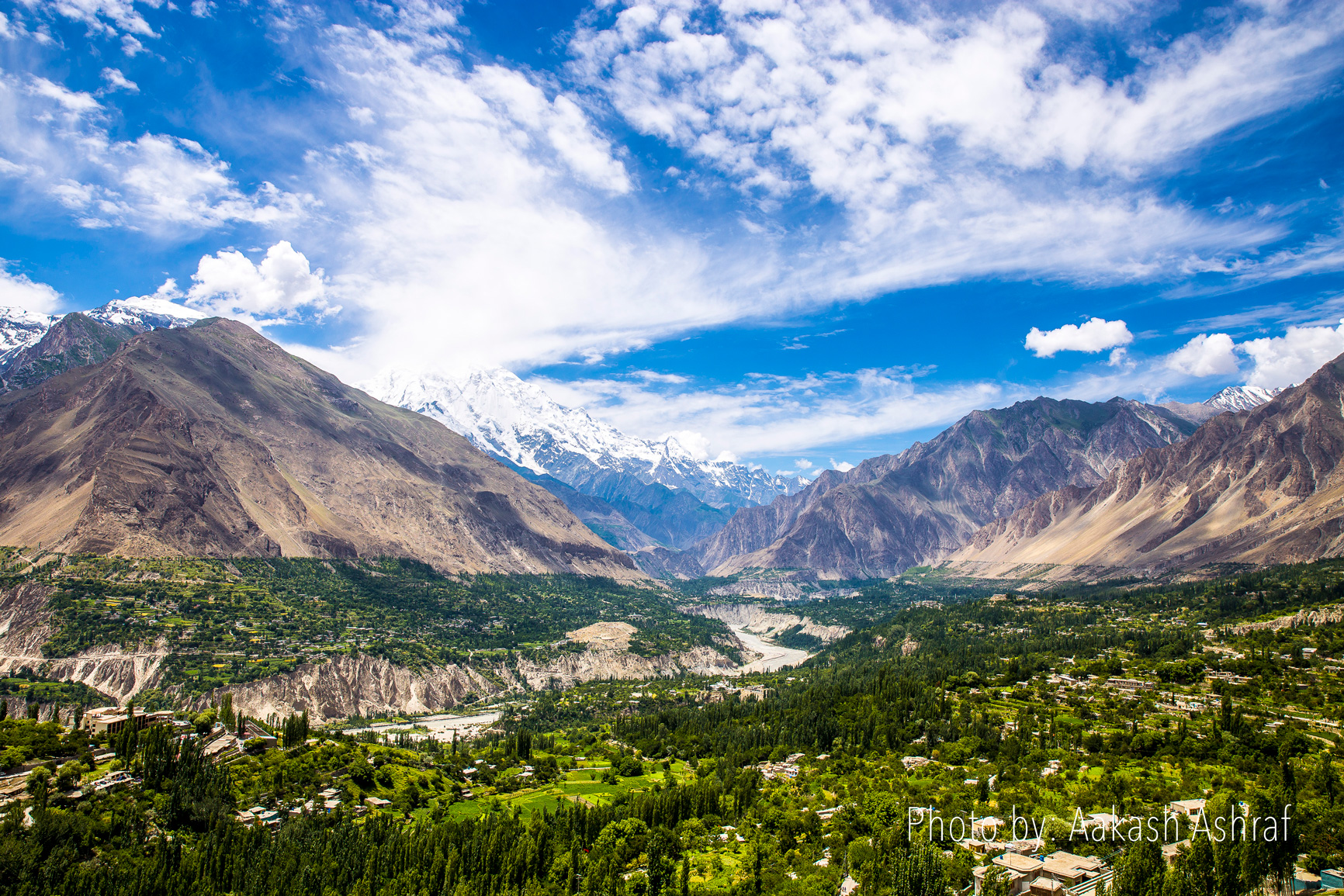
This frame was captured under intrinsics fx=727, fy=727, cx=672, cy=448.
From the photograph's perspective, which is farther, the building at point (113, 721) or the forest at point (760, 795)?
the building at point (113, 721)

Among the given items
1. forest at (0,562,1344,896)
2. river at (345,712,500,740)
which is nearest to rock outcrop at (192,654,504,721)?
river at (345,712,500,740)

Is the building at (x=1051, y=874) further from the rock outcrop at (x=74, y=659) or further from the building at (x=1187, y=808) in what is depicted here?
the rock outcrop at (x=74, y=659)

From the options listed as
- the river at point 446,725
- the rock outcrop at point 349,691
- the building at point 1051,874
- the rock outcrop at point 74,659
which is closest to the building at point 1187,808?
the building at point 1051,874

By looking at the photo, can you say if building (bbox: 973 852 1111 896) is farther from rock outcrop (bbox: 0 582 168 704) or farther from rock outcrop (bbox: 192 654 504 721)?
rock outcrop (bbox: 0 582 168 704)

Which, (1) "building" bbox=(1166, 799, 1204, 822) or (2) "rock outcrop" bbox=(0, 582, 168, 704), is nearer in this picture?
(1) "building" bbox=(1166, 799, 1204, 822)

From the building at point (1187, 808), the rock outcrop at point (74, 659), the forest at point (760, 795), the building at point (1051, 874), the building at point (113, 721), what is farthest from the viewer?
the rock outcrop at point (74, 659)

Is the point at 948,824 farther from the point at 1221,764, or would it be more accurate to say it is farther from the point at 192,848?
the point at 192,848

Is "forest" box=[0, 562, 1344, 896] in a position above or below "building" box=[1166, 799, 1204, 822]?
below

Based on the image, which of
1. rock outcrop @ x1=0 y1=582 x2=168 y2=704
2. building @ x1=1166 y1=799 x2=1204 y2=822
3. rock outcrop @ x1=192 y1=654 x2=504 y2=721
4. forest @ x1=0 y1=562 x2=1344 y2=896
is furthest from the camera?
rock outcrop @ x1=192 y1=654 x2=504 y2=721

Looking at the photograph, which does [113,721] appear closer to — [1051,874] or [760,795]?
[760,795]

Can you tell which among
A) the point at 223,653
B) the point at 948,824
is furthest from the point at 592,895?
the point at 223,653

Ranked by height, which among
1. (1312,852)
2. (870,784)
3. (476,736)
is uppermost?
(1312,852)
